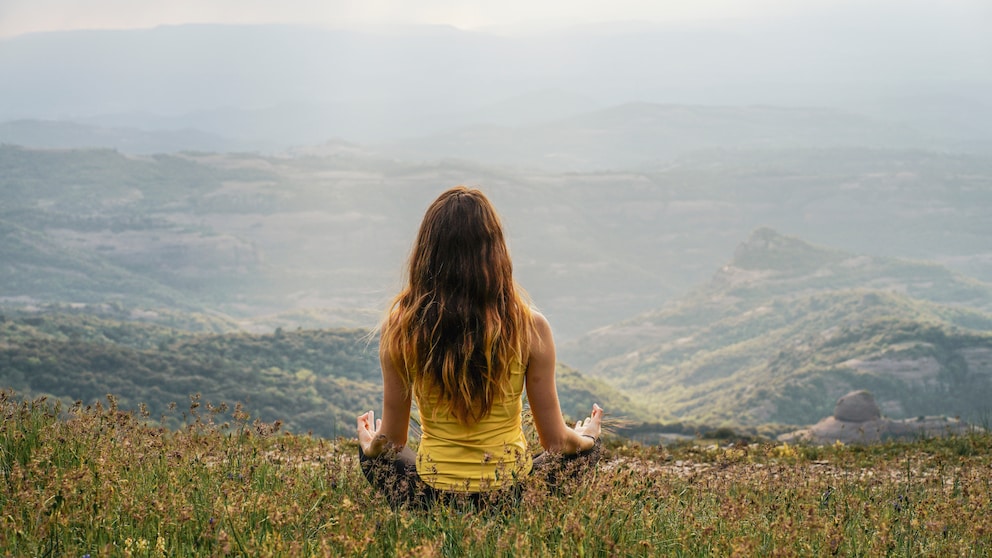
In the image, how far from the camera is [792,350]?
116562 millimetres

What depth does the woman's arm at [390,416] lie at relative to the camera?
4289mm

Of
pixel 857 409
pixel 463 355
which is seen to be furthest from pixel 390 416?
pixel 857 409

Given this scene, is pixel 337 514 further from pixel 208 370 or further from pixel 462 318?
pixel 208 370

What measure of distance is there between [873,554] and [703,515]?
40.4 inches

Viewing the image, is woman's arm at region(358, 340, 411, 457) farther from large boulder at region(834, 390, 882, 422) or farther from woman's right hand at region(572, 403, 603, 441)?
large boulder at region(834, 390, 882, 422)

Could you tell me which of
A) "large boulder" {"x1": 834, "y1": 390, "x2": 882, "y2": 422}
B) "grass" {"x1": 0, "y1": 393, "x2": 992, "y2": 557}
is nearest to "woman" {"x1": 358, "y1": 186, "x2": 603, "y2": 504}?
"grass" {"x1": 0, "y1": 393, "x2": 992, "y2": 557}

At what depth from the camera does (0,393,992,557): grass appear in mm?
3197

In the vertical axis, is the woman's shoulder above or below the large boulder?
above

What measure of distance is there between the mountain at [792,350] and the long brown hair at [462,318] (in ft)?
77.2

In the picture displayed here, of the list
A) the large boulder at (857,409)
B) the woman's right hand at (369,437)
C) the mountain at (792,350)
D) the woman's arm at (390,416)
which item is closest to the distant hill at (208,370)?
the mountain at (792,350)

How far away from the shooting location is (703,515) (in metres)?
4.29

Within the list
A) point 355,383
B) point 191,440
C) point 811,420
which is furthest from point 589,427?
point 811,420

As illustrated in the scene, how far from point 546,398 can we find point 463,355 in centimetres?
55

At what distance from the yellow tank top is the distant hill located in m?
42.1
